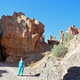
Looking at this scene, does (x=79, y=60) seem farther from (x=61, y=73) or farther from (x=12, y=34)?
(x=12, y=34)

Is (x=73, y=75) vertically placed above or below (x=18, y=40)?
below

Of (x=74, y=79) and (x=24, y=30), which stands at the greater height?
(x=24, y=30)

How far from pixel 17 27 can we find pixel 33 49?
5.41m

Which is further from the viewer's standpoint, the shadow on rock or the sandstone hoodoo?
the sandstone hoodoo

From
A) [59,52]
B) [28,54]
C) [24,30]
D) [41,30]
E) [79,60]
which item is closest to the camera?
[79,60]

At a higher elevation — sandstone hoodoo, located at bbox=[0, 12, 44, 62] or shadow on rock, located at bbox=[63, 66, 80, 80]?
sandstone hoodoo, located at bbox=[0, 12, 44, 62]

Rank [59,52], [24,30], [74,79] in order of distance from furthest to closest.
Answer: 1. [24,30]
2. [59,52]
3. [74,79]

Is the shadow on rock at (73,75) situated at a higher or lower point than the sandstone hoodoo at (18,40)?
lower

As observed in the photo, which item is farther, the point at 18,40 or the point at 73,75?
the point at 18,40

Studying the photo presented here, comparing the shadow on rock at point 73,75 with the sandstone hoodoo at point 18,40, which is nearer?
the shadow on rock at point 73,75

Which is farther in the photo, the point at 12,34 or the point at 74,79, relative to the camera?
the point at 12,34

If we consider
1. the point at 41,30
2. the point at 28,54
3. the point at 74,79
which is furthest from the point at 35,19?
the point at 74,79

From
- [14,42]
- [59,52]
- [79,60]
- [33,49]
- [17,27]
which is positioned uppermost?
[17,27]

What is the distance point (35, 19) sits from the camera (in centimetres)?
2631
